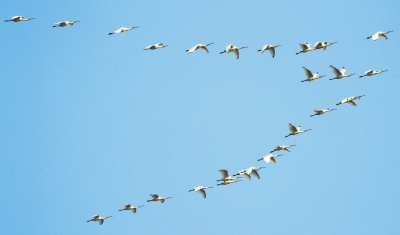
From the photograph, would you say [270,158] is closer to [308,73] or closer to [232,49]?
[308,73]

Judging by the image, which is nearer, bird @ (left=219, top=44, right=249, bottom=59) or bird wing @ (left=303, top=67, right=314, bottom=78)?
bird @ (left=219, top=44, right=249, bottom=59)

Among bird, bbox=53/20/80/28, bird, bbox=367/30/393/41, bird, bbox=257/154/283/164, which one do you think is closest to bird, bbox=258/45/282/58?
bird, bbox=367/30/393/41

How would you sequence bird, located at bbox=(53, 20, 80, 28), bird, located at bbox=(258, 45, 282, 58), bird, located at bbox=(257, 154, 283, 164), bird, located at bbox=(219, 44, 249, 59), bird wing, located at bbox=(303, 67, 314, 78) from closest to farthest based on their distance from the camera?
bird, located at bbox=(257, 154, 283, 164) < bird, located at bbox=(53, 20, 80, 28) < bird, located at bbox=(258, 45, 282, 58) < bird, located at bbox=(219, 44, 249, 59) < bird wing, located at bbox=(303, 67, 314, 78)

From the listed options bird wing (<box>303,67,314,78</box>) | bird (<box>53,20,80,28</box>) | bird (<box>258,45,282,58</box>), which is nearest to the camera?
bird (<box>53,20,80,28</box>)

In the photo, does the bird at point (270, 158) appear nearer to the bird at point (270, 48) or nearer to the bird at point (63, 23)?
the bird at point (270, 48)

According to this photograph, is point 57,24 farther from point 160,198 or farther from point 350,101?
point 350,101

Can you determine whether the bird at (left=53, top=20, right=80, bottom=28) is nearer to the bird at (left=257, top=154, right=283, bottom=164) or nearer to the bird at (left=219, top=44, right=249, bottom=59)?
the bird at (left=219, top=44, right=249, bottom=59)

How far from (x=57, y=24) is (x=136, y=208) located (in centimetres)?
1602

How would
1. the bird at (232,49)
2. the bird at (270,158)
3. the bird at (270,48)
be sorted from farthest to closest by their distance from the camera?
the bird at (232,49) < the bird at (270,48) < the bird at (270,158)

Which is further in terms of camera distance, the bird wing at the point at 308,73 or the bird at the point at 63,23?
the bird wing at the point at 308,73

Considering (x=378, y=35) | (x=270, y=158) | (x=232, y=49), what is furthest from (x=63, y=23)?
(x=378, y=35)

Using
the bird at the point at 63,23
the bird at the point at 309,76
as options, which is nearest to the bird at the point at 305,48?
the bird at the point at 309,76

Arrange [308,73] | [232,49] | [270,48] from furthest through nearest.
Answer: [308,73] < [232,49] < [270,48]

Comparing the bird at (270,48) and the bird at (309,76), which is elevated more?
the bird at (270,48)
